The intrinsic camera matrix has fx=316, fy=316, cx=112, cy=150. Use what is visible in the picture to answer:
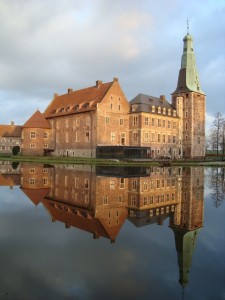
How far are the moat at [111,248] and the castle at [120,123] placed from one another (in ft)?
128

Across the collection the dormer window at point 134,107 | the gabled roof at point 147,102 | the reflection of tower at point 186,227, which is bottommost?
the reflection of tower at point 186,227

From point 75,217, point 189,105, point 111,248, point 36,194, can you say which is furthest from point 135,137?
point 111,248

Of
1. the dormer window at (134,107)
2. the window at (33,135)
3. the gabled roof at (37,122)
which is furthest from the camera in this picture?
the gabled roof at (37,122)

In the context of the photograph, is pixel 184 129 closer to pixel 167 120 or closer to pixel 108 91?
pixel 167 120

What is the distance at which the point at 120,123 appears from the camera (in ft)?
198

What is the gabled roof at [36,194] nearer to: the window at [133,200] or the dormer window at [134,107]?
the window at [133,200]

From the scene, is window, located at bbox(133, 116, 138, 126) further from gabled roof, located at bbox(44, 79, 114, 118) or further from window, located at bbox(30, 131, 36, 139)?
window, located at bbox(30, 131, 36, 139)

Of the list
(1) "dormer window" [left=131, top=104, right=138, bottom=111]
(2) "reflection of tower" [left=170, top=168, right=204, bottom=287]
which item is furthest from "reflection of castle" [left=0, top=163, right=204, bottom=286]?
(1) "dormer window" [left=131, top=104, right=138, bottom=111]

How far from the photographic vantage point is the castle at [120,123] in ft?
187

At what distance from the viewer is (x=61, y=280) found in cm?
574

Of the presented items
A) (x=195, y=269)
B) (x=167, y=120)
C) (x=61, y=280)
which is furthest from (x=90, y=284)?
(x=167, y=120)

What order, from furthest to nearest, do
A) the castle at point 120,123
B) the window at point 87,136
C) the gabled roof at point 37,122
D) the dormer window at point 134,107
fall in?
the gabled roof at point 37,122 → the dormer window at point 134,107 → the window at point 87,136 → the castle at point 120,123

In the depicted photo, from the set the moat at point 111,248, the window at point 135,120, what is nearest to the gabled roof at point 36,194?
the moat at point 111,248

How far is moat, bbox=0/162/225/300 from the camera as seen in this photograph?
553cm
